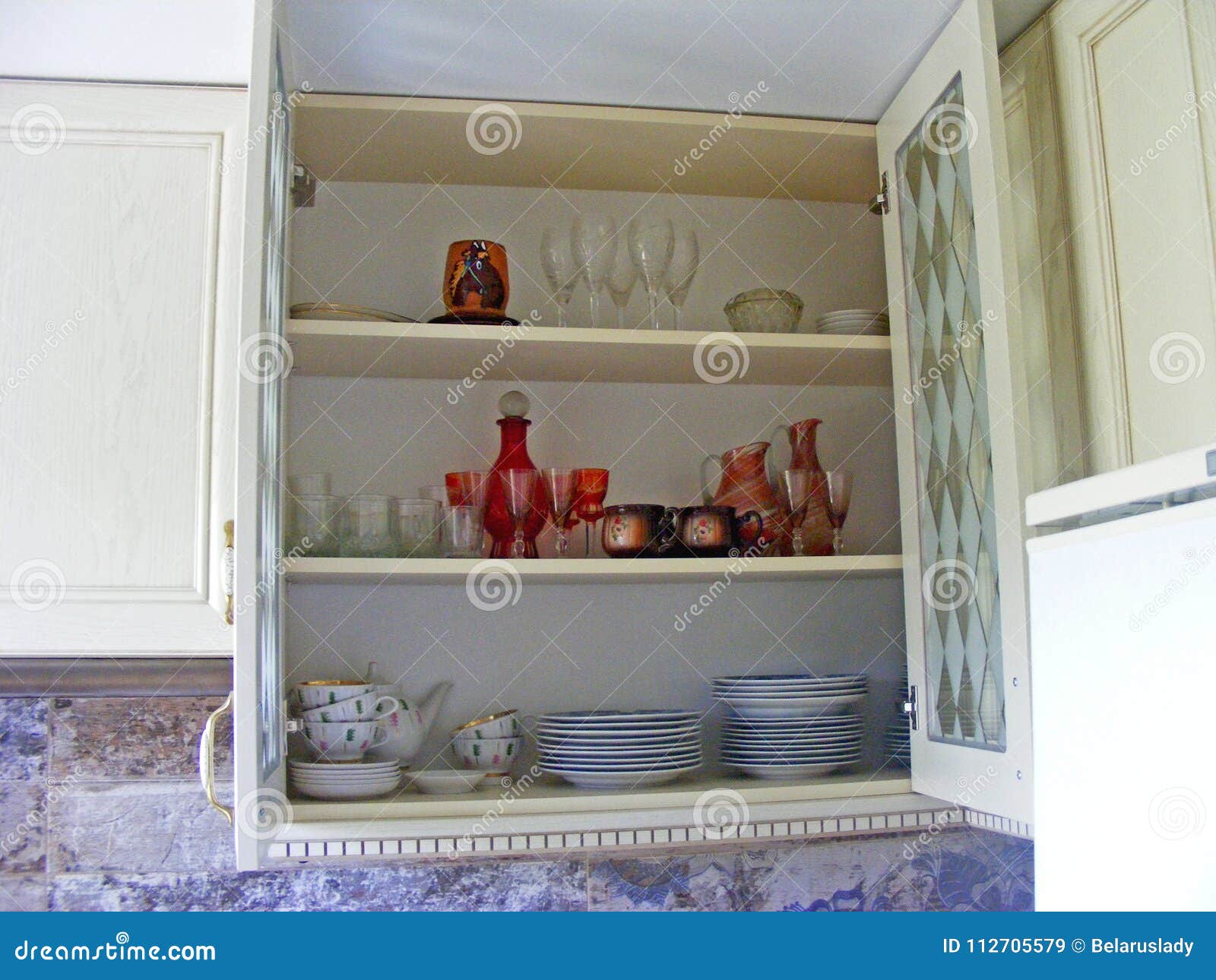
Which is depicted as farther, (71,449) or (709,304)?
(709,304)

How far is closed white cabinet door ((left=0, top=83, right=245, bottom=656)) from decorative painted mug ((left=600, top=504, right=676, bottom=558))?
431 millimetres

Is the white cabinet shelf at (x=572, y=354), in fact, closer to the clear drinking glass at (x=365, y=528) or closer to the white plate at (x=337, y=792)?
the clear drinking glass at (x=365, y=528)

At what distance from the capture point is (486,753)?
1283 mm

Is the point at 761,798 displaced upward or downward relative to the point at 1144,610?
downward

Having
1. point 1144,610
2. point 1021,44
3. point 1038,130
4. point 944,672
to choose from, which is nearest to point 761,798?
point 944,672

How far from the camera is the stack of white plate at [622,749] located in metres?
1.25

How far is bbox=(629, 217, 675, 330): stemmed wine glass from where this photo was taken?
135cm

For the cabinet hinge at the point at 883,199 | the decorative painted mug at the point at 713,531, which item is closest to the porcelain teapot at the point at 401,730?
the decorative painted mug at the point at 713,531

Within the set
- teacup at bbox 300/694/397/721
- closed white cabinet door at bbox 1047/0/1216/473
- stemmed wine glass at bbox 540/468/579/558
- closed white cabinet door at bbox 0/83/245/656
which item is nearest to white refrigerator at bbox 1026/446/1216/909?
closed white cabinet door at bbox 1047/0/1216/473

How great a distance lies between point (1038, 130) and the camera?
117 cm

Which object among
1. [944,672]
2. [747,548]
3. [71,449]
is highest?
[71,449]

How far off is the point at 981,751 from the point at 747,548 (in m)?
0.36

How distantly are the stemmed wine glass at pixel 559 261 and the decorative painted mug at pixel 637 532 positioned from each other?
0.81 feet
